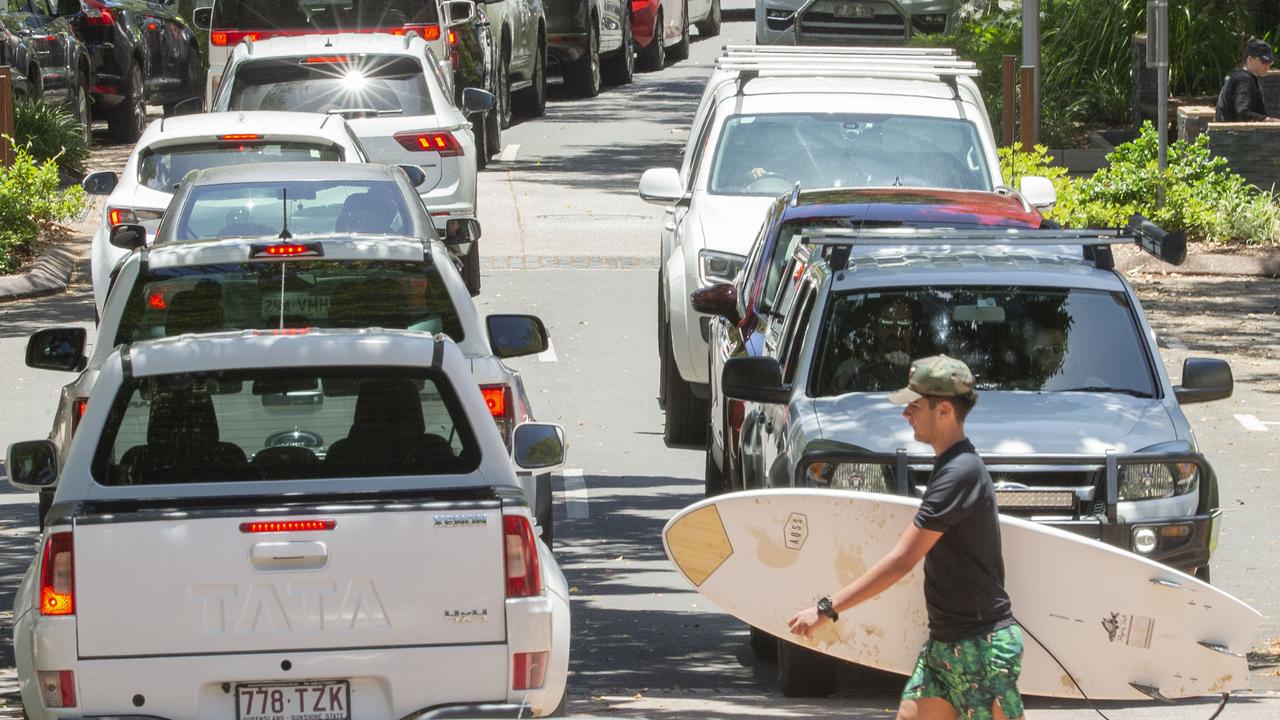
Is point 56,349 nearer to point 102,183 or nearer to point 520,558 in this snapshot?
point 520,558

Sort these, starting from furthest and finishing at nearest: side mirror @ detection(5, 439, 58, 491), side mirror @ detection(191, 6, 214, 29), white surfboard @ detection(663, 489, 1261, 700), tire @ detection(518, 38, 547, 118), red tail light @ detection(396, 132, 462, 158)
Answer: tire @ detection(518, 38, 547, 118), side mirror @ detection(191, 6, 214, 29), red tail light @ detection(396, 132, 462, 158), side mirror @ detection(5, 439, 58, 491), white surfboard @ detection(663, 489, 1261, 700)

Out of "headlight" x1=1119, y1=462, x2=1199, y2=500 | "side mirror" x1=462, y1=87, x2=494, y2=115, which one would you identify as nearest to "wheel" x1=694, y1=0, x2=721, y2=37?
"side mirror" x1=462, y1=87, x2=494, y2=115

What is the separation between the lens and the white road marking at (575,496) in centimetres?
1141

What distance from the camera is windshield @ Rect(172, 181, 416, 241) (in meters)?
11.9

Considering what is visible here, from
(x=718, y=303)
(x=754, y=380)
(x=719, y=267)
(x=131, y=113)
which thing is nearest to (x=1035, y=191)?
(x=719, y=267)

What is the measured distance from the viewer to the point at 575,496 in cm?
1180

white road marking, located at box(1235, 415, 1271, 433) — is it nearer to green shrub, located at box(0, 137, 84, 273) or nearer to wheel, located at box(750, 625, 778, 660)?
wheel, located at box(750, 625, 778, 660)

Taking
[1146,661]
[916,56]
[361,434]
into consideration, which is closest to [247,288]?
[361,434]

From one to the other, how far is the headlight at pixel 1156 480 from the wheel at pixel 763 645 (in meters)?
1.54

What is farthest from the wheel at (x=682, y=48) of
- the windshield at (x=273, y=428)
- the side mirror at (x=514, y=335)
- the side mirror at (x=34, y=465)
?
the windshield at (x=273, y=428)

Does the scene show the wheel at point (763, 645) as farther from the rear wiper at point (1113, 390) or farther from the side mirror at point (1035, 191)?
the side mirror at point (1035, 191)

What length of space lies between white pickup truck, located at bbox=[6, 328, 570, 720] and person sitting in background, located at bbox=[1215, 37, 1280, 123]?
1525 centimetres

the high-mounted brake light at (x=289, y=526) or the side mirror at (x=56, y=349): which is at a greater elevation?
the high-mounted brake light at (x=289, y=526)

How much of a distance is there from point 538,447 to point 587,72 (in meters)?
24.6
